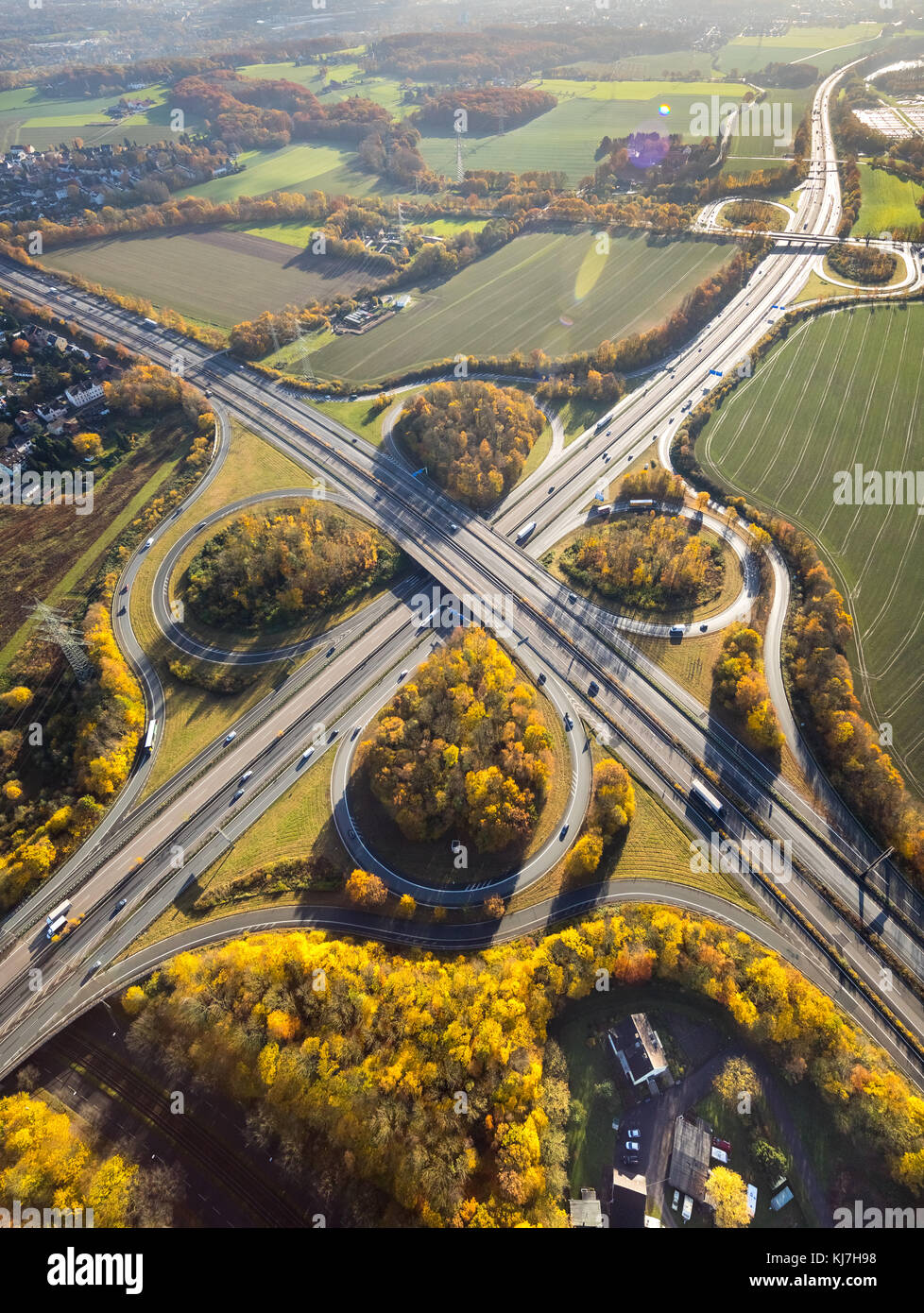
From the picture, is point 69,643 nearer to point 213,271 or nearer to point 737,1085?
point 737,1085

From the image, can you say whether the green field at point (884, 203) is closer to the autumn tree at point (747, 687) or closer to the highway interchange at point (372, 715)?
the highway interchange at point (372, 715)

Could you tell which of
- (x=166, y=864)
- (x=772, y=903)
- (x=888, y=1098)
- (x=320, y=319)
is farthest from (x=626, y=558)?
(x=320, y=319)

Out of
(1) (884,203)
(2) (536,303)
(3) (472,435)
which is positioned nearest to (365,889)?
(3) (472,435)

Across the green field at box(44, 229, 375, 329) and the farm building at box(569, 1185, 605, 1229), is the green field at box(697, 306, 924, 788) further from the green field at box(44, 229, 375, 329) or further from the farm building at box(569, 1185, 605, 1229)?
the green field at box(44, 229, 375, 329)

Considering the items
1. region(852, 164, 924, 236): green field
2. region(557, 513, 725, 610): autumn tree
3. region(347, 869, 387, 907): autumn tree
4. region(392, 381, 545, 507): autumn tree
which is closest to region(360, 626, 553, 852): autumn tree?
region(347, 869, 387, 907): autumn tree

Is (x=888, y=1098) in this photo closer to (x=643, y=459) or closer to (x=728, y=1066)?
(x=728, y=1066)
